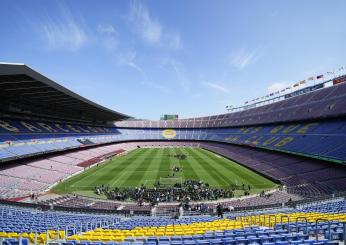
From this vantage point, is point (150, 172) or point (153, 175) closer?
point (153, 175)

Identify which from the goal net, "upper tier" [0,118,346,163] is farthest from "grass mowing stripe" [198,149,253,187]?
"upper tier" [0,118,346,163]

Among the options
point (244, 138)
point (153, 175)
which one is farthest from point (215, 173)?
point (244, 138)

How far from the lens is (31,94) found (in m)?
43.7

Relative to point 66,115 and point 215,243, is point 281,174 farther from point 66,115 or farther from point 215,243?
point 66,115

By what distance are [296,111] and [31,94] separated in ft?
183

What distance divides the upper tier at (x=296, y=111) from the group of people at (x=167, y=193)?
27357mm

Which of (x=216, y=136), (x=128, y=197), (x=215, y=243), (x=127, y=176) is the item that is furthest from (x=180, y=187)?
(x=216, y=136)

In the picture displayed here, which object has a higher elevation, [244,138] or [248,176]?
[244,138]

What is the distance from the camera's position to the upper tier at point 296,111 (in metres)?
53.3

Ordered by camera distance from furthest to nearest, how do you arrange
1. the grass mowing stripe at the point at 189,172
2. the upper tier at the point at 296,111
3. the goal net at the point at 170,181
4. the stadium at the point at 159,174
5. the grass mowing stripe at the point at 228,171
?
the upper tier at the point at 296,111 → the grass mowing stripe at the point at 189,172 → the grass mowing stripe at the point at 228,171 → the goal net at the point at 170,181 → the stadium at the point at 159,174

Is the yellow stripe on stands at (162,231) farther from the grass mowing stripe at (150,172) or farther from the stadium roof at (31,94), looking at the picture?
the grass mowing stripe at (150,172)

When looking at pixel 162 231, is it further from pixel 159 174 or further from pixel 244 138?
pixel 244 138

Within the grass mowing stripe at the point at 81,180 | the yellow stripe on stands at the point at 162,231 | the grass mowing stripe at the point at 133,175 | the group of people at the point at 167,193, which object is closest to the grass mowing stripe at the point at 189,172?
the group of people at the point at 167,193

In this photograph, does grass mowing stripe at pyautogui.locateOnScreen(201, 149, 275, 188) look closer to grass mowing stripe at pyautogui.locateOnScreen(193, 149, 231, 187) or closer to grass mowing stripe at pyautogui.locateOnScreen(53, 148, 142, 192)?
grass mowing stripe at pyautogui.locateOnScreen(193, 149, 231, 187)
